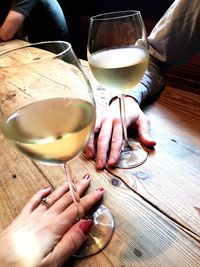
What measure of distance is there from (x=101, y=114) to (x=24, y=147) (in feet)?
1.22

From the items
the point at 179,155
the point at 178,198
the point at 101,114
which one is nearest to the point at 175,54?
the point at 101,114

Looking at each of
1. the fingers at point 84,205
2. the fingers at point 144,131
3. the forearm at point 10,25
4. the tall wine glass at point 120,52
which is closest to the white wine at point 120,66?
the tall wine glass at point 120,52

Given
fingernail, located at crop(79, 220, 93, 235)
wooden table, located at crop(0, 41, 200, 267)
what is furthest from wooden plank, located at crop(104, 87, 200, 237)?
fingernail, located at crop(79, 220, 93, 235)

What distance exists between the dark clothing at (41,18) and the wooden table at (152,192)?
1.74 m

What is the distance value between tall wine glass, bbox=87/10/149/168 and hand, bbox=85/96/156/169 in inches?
1.3

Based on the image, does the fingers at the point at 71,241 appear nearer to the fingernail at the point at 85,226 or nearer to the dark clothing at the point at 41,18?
the fingernail at the point at 85,226

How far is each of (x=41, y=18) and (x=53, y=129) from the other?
6.94 ft

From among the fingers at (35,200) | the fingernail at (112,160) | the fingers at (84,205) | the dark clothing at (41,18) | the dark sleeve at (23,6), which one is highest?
the fingers at (84,205)

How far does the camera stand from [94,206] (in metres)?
0.51

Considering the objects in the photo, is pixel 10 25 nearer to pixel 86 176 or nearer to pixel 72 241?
pixel 86 176

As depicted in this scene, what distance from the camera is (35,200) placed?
525 millimetres

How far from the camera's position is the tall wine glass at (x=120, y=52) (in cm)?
56

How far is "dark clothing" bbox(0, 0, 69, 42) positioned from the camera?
2.19 metres

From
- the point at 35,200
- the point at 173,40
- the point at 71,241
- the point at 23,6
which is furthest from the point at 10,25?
the point at 71,241
